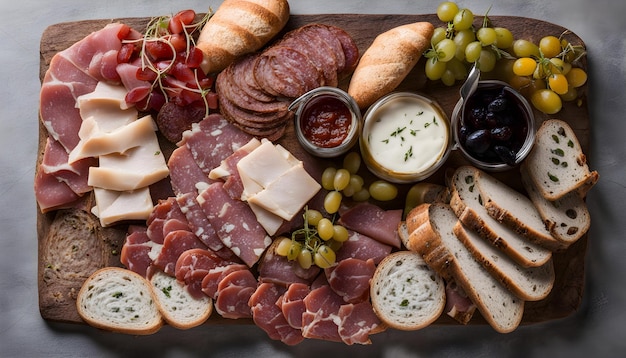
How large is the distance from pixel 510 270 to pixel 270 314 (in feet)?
3.12

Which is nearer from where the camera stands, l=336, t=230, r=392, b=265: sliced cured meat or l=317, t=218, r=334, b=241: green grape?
l=317, t=218, r=334, b=241: green grape

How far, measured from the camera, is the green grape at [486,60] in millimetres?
2536

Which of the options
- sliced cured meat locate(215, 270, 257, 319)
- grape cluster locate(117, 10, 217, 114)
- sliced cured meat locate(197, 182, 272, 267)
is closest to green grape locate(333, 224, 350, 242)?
sliced cured meat locate(197, 182, 272, 267)

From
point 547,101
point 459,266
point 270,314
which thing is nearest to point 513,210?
point 459,266

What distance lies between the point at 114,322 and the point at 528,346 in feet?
5.65

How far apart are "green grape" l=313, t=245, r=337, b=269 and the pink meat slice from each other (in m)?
0.34

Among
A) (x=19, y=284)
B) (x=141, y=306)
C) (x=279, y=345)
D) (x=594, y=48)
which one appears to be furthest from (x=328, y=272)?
(x=594, y=48)

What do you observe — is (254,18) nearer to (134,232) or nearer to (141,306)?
(134,232)

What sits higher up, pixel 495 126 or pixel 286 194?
pixel 495 126

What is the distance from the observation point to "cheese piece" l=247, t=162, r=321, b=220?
249 centimetres

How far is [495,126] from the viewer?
2.38m

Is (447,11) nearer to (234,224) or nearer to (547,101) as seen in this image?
(547,101)

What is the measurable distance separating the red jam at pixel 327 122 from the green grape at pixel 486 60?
0.57 m

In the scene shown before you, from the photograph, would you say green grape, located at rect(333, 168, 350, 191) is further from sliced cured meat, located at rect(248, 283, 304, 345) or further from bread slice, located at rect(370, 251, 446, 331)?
sliced cured meat, located at rect(248, 283, 304, 345)
